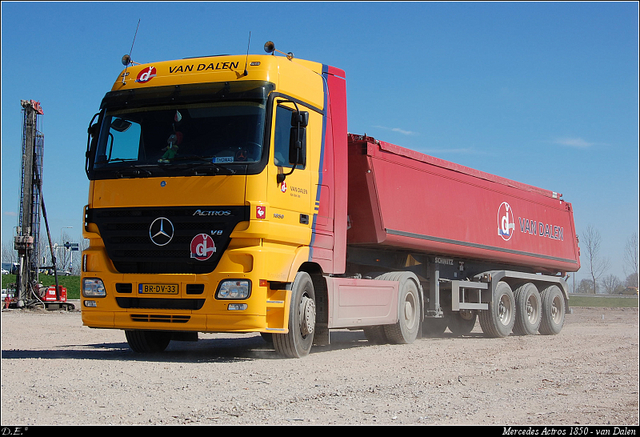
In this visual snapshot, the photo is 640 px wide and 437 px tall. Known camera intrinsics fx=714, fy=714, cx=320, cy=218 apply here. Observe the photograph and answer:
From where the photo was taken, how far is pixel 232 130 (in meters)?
8.93

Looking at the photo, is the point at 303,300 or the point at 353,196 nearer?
the point at 303,300

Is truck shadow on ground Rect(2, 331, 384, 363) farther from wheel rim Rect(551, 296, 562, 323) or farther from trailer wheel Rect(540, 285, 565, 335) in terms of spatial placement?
wheel rim Rect(551, 296, 562, 323)

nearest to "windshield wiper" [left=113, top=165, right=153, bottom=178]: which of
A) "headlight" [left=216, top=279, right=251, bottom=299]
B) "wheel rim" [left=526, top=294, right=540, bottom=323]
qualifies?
"headlight" [left=216, top=279, right=251, bottom=299]

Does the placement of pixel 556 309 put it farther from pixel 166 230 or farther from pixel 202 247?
pixel 166 230

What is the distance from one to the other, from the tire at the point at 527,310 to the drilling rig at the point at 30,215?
20218mm

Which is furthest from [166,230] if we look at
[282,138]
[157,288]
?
[282,138]

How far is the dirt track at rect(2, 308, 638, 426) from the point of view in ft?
18.5

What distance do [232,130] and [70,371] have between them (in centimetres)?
341

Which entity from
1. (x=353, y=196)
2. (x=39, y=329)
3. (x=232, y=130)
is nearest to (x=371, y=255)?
(x=353, y=196)

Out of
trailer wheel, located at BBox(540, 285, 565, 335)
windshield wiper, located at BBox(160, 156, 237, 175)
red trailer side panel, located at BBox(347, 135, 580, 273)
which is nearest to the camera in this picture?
windshield wiper, located at BBox(160, 156, 237, 175)

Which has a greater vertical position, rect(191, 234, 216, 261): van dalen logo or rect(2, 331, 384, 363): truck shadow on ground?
rect(191, 234, 216, 261): van dalen logo

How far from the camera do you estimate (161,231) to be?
8.91 m

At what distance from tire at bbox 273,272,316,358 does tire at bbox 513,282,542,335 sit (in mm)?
8460

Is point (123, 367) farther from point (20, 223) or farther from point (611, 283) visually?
point (611, 283)
